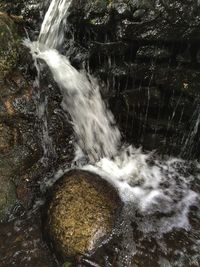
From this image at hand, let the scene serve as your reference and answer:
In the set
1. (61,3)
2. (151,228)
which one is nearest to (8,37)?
(61,3)

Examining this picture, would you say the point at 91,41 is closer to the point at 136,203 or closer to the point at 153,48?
the point at 153,48

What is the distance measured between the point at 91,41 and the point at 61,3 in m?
1.03

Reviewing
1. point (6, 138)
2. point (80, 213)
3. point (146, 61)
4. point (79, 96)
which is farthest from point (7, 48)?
point (80, 213)

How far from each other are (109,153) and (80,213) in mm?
1788

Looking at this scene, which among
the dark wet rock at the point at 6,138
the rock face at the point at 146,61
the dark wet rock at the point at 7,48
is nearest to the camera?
the dark wet rock at the point at 6,138

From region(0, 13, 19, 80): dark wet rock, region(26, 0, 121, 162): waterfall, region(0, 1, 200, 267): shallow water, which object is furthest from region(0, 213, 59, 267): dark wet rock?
region(0, 13, 19, 80): dark wet rock

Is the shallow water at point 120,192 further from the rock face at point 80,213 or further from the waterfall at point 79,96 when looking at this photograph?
the rock face at point 80,213

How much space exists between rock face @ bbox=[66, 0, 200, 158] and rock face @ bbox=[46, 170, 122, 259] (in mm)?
1561

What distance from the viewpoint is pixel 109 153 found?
243 inches


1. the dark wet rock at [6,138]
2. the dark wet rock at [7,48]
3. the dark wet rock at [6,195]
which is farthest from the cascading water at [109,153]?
the dark wet rock at [6,195]

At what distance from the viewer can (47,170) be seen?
5.37 metres

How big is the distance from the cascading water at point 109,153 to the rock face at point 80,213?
51cm

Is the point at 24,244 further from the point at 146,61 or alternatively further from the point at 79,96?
the point at 146,61

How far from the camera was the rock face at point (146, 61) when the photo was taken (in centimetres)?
515
